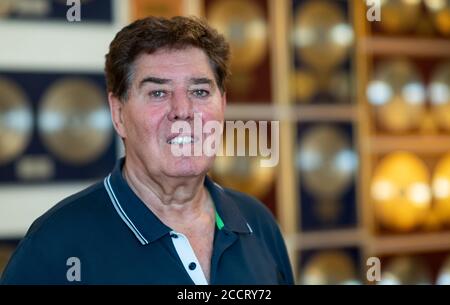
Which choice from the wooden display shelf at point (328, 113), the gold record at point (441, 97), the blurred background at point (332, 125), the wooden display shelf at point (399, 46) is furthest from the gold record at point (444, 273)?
the wooden display shelf at point (399, 46)

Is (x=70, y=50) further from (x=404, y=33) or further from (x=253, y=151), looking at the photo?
(x=404, y=33)

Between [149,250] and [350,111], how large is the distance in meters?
1.01

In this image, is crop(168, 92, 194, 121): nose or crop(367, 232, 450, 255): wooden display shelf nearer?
crop(168, 92, 194, 121): nose

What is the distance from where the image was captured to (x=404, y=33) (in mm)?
1502

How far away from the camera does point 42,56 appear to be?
4.09 feet

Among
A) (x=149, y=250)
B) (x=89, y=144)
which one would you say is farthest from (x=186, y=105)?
(x=89, y=144)

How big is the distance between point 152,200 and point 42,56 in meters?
0.67

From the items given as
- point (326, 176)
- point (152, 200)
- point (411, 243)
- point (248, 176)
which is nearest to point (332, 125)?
point (326, 176)

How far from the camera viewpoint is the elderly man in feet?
2.08

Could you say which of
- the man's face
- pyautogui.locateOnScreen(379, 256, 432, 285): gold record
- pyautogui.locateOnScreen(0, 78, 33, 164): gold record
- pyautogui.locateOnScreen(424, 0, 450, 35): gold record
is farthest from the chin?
pyautogui.locateOnScreen(379, 256, 432, 285): gold record

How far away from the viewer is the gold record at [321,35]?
4.87 feet

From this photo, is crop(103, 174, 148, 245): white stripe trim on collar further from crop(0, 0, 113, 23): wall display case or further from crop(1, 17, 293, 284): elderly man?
crop(0, 0, 113, 23): wall display case

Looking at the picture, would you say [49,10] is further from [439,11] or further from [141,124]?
[439,11]

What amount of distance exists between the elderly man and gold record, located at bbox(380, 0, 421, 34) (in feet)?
2.41
